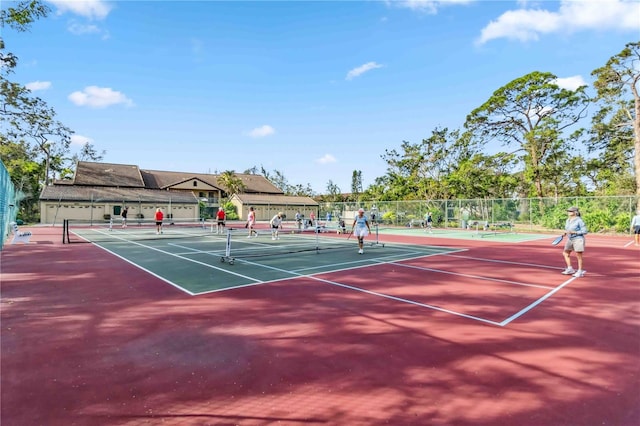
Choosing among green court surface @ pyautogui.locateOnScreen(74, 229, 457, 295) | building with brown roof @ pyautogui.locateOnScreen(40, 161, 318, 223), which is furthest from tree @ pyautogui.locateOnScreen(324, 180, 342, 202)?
green court surface @ pyautogui.locateOnScreen(74, 229, 457, 295)

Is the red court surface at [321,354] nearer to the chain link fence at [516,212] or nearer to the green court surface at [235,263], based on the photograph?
the green court surface at [235,263]

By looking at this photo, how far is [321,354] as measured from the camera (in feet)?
14.8

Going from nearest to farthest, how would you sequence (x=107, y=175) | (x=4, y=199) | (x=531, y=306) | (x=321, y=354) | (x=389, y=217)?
(x=321, y=354) < (x=531, y=306) < (x=4, y=199) < (x=389, y=217) < (x=107, y=175)

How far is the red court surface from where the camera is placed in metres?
3.25

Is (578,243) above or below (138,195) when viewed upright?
below

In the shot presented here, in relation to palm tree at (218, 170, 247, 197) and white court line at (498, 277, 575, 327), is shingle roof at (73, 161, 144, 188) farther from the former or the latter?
white court line at (498, 277, 575, 327)

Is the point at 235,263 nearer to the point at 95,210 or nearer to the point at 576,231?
the point at 576,231

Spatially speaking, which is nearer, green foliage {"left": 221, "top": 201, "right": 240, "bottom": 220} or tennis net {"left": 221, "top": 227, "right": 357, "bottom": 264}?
tennis net {"left": 221, "top": 227, "right": 357, "bottom": 264}

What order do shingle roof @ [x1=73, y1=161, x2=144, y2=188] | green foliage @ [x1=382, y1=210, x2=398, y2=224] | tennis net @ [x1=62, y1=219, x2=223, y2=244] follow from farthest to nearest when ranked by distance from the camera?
shingle roof @ [x1=73, y1=161, x2=144, y2=188] < green foliage @ [x1=382, y1=210, x2=398, y2=224] < tennis net @ [x1=62, y1=219, x2=223, y2=244]

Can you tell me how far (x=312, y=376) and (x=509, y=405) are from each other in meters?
2.00

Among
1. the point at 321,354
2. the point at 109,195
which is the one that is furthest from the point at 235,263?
the point at 109,195

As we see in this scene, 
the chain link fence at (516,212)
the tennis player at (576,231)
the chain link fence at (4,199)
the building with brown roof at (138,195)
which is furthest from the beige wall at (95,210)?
the tennis player at (576,231)

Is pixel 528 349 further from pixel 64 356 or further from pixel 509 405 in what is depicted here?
pixel 64 356

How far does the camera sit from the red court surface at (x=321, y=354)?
128 inches
